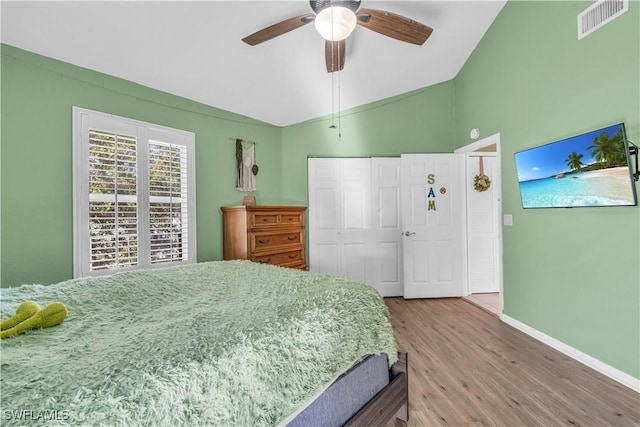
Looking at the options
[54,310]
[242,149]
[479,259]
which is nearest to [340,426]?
[54,310]

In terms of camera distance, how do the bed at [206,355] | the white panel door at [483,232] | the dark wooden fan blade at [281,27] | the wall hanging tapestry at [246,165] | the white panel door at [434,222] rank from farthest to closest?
1. the white panel door at [483,232]
2. the white panel door at [434,222]
3. the wall hanging tapestry at [246,165]
4. the dark wooden fan blade at [281,27]
5. the bed at [206,355]

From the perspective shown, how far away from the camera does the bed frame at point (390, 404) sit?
50.9 inches

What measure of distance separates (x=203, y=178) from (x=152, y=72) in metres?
1.18

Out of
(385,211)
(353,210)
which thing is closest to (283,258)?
(353,210)

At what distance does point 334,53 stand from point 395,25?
51 centimetres

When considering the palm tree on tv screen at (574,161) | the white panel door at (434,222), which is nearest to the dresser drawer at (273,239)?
the white panel door at (434,222)

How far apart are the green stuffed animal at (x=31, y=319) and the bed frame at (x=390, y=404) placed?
120 cm

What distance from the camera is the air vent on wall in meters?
2.06

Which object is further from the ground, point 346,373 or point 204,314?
point 204,314

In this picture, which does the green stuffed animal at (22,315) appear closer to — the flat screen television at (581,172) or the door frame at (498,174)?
the flat screen television at (581,172)

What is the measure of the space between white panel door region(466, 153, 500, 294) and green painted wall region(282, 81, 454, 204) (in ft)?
1.98

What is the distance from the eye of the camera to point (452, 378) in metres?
2.08

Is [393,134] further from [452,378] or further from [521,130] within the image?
[452,378]

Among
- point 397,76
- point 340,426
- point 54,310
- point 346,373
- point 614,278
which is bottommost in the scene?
point 340,426
